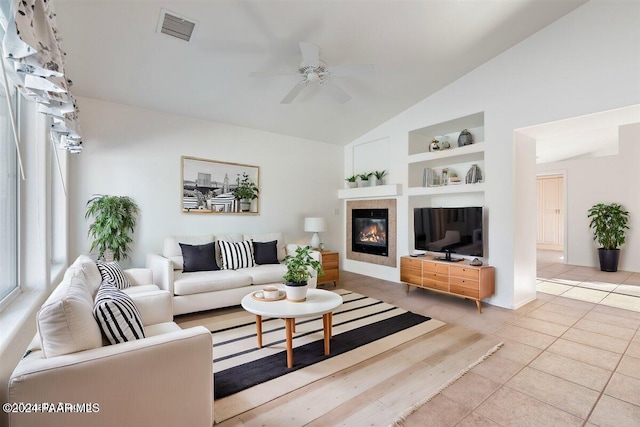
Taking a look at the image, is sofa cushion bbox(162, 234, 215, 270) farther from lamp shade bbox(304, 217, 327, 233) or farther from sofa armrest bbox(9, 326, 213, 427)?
sofa armrest bbox(9, 326, 213, 427)

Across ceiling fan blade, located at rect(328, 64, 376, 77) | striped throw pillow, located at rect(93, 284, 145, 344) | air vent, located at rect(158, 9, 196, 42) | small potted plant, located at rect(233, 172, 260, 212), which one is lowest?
striped throw pillow, located at rect(93, 284, 145, 344)

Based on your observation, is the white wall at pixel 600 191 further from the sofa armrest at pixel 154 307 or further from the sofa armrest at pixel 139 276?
the sofa armrest at pixel 139 276

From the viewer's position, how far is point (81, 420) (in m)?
1.22

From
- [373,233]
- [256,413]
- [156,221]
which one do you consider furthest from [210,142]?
[256,413]

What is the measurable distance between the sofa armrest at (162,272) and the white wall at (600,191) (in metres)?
8.03

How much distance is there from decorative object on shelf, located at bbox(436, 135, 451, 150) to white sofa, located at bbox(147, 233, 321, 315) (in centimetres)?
291

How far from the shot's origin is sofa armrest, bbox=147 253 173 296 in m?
3.27

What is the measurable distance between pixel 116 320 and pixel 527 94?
14.9 feet

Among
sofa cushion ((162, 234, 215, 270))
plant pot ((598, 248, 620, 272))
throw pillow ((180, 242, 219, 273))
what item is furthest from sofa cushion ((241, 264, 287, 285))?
plant pot ((598, 248, 620, 272))

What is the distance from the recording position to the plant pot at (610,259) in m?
5.74

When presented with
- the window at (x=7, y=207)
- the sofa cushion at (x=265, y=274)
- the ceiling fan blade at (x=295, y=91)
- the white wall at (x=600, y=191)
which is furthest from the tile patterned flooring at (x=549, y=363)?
the ceiling fan blade at (x=295, y=91)

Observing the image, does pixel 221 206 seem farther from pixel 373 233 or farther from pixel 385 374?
pixel 385 374

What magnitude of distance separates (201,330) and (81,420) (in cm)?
55

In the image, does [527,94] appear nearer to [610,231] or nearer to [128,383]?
[610,231]
